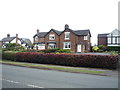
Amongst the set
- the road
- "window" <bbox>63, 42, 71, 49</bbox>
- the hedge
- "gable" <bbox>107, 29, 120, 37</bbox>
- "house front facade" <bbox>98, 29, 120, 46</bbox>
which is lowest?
the road

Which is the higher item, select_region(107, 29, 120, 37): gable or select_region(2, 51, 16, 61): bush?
select_region(107, 29, 120, 37): gable

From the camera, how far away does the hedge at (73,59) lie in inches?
609

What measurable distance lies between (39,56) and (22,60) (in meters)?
3.67

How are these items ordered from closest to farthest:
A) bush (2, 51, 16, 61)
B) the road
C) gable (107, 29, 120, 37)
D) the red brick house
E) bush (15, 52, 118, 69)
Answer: the road → bush (15, 52, 118, 69) → bush (2, 51, 16, 61) → the red brick house → gable (107, 29, 120, 37)

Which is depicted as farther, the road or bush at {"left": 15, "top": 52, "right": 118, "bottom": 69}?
bush at {"left": 15, "top": 52, "right": 118, "bottom": 69}

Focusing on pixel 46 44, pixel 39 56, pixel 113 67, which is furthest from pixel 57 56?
pixel 46 44

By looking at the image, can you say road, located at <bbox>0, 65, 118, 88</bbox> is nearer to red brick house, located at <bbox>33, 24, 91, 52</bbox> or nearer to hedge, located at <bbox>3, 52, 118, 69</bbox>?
hedge, located at <bbox>3, 52, 118, 69</bbox>

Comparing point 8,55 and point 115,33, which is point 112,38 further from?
point 8,55

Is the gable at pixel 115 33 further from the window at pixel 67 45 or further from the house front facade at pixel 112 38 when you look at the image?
the window at pixel 67 45

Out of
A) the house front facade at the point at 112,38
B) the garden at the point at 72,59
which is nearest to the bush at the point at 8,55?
the garden at the point at 72,59

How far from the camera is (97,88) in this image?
7352 millimetres

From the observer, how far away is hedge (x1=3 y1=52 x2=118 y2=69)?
1546 centimetres

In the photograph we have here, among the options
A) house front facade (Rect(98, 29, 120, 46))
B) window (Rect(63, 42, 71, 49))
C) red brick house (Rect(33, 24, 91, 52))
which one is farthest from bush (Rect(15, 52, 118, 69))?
house front facade (Rect(98, 29, 120, 46))

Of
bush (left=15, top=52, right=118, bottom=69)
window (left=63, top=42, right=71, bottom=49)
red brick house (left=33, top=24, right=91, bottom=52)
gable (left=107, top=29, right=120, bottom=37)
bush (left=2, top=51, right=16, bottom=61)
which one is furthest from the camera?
gable (left=107, top=29, right=120, bottom=37)
